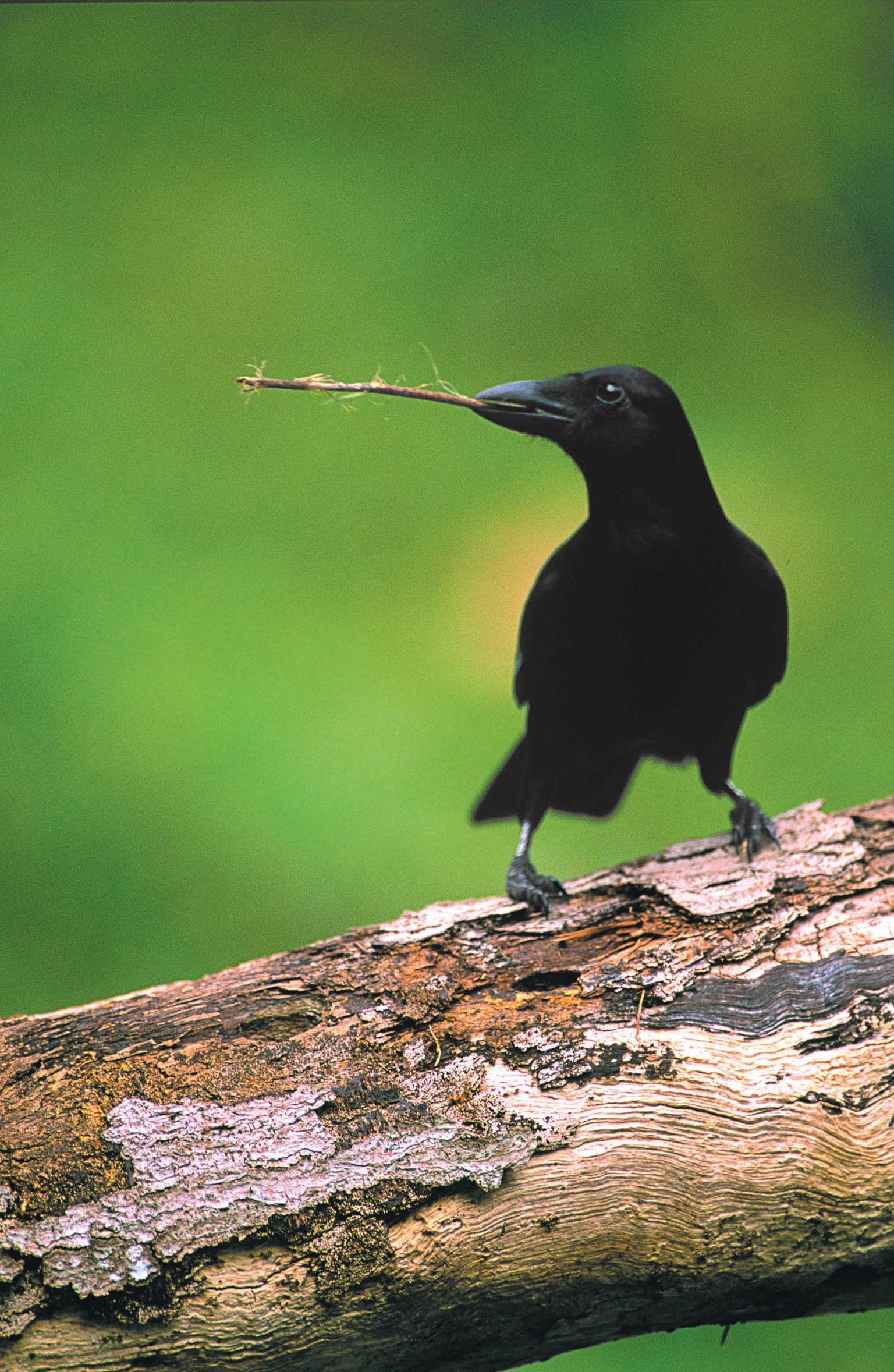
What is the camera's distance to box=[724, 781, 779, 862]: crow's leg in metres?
2.22

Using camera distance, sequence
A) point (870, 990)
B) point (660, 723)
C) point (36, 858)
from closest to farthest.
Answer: point (870, 990)
point (660, 723)
point (36, 858)

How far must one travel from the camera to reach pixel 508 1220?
1.51 m

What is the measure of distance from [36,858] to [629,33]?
161 inches

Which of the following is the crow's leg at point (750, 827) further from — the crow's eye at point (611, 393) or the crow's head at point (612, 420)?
the crow's eye at point (611, 393)

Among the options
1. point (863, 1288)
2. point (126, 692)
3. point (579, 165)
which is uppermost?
point (579, 165)

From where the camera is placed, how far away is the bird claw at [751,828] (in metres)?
2.21

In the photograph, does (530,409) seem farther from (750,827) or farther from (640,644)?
(750,827)

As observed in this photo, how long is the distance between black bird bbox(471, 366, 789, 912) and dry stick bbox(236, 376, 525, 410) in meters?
0.05

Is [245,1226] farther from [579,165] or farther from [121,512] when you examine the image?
[579,165]

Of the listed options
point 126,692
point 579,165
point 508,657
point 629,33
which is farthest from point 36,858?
point 629,33

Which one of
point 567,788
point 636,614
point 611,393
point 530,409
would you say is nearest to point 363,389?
point 530,409

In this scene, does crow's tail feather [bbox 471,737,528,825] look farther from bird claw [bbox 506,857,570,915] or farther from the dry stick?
the dry stick

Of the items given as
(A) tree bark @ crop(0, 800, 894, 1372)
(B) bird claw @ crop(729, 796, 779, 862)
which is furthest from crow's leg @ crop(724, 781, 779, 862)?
(A) tree bark @ crop(0, 800, 894, 1372)

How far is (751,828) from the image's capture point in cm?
228
